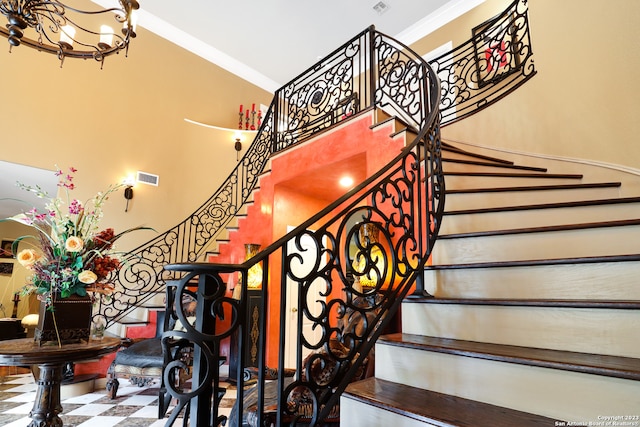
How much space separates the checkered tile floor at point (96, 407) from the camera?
9.42ft

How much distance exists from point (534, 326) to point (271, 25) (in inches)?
264

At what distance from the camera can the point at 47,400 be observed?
1.99m

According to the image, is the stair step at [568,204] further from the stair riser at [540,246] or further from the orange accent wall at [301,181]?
the orange accent wall at [301,181]

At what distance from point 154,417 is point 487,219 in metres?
3.30

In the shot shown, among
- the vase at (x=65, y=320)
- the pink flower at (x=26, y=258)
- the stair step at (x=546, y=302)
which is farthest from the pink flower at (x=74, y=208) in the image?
the stair step at (x=546, y=302)

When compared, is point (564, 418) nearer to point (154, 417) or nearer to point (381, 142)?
point (381, 142)

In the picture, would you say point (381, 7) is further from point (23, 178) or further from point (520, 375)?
point (23, 178)

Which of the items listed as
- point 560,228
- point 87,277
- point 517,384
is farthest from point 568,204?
point 87,277

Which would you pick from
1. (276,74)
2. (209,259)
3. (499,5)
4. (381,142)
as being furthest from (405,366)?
(276,74)

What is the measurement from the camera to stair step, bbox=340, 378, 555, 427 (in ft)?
3.66

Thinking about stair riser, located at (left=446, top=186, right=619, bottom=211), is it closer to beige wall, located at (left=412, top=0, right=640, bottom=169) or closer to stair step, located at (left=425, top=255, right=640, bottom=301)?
beige wall, located at (left=412, top=0, right=640, bottom=169)

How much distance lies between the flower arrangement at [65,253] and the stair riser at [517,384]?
1.95 meters

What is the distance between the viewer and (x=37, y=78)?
15.6ft

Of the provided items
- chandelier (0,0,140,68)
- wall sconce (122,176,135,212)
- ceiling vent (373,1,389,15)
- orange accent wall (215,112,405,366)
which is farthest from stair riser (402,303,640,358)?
ceiling vent (373,1,389,15)
